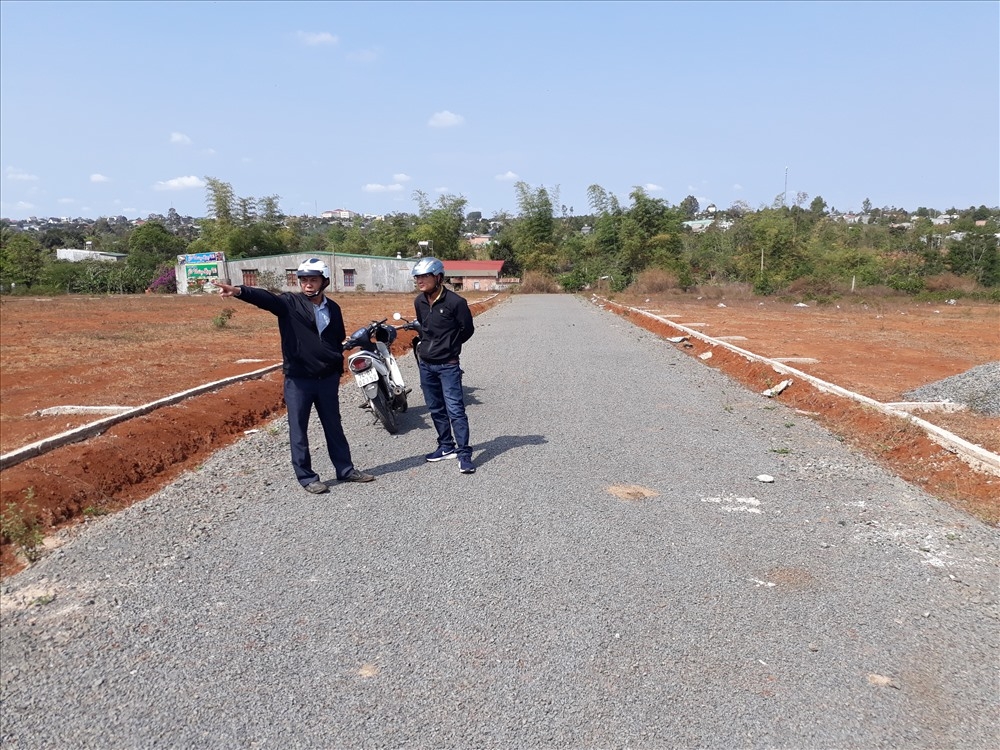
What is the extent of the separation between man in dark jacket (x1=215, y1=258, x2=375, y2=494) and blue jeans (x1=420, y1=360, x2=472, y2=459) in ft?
3.22

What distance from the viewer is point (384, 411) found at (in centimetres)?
780

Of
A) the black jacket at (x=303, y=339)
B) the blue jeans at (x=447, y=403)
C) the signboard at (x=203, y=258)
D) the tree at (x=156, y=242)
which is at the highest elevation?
the tree at (x=156, y=242)

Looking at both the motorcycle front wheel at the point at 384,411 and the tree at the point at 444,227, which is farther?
the tree at the point at 444,227

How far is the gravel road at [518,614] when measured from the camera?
297 centimetres

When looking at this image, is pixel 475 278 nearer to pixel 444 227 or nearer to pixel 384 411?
pixel 444 227

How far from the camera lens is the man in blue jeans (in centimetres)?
653

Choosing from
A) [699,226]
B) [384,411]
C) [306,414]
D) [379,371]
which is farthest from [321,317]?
[699,226]

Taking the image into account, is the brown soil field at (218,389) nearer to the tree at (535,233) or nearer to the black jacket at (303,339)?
the black jacket at (303,339)

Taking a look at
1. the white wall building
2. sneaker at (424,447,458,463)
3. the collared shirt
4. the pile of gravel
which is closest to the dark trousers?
the collared shirt

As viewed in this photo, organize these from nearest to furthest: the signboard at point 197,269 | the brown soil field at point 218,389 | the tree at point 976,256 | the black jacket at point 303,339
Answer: the black jacket at point 303,339 → the brown soil field at point 218,389 → the tree at point 976,256 → the signboard at point 197,269

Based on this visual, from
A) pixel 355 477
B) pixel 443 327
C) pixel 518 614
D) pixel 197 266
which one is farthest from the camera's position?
pixel 197 266

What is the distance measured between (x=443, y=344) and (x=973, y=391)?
7074 millimetres

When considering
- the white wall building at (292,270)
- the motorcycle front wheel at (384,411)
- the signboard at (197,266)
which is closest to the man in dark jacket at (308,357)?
the motorcycle front wheel at (384,411)

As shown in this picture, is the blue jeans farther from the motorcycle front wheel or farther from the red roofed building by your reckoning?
the red roofed building
